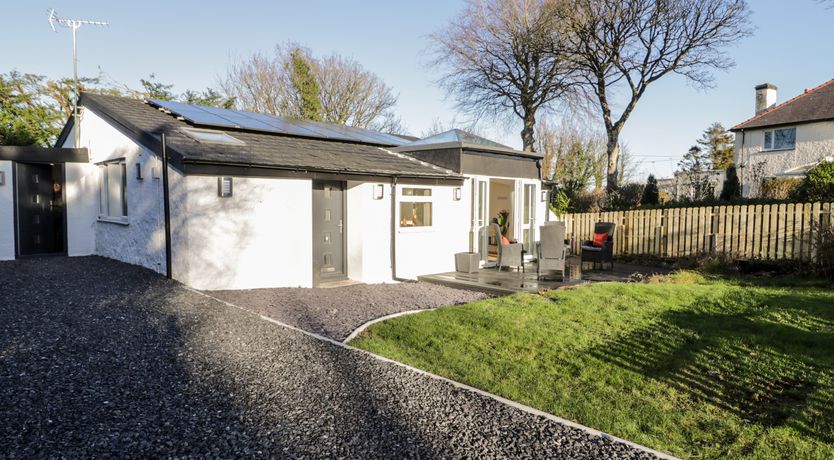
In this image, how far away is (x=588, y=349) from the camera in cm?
548

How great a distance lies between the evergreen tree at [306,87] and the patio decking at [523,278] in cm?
1911

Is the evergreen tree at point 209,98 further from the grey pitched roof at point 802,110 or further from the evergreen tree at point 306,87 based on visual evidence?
the grey pitched roof at point 802,110

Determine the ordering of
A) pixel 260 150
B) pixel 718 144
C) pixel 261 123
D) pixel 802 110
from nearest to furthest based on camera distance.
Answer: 1. pixel 260 150
2. pixel 261 123
3. pixel 802 110
4. pixel 718 144

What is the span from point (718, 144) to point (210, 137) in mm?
51366

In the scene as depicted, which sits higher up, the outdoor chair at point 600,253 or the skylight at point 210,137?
the skylight at point 210,137

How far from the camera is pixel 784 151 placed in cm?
2669

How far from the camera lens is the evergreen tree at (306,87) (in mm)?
27812

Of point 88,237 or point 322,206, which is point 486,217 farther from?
point 88,237

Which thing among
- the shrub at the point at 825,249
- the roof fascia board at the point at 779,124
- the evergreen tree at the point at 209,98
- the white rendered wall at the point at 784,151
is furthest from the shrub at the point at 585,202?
the evergreen tree at the point at 209,98

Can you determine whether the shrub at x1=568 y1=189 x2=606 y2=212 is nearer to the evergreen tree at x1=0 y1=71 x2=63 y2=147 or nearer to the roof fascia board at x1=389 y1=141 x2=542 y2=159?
the roof fascia board at x1=389 y1=141 x2=542 y2=159

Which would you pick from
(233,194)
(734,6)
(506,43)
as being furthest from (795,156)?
(233,194)

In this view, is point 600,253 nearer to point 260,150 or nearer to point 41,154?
point 260,150

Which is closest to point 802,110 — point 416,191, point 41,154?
point 416,191

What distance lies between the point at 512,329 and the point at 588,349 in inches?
39.9
